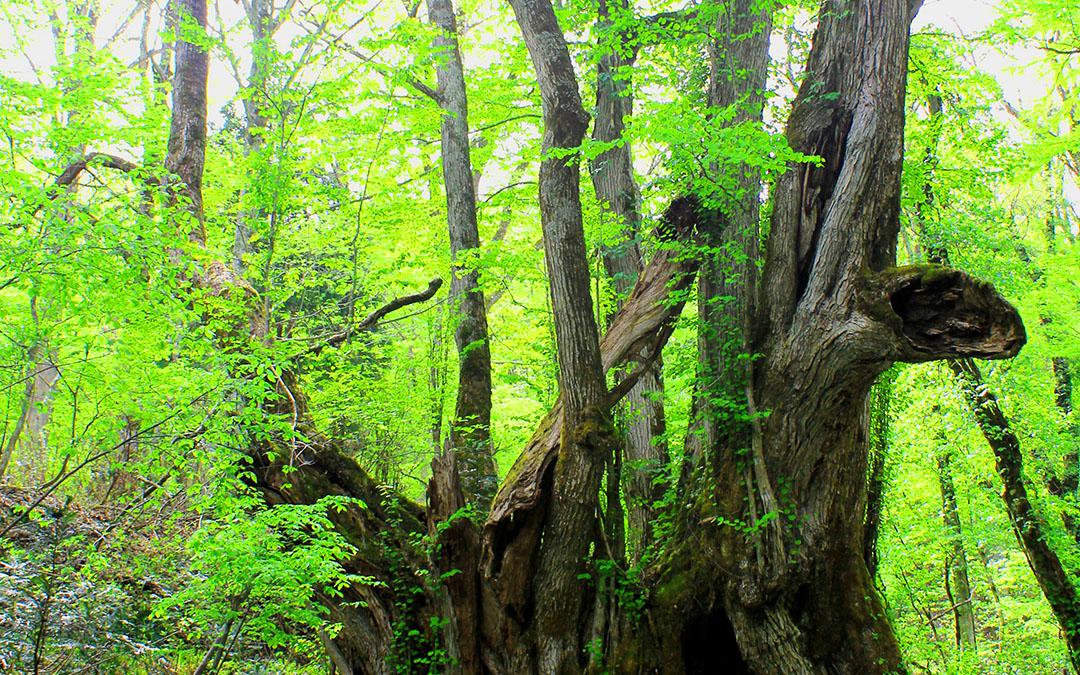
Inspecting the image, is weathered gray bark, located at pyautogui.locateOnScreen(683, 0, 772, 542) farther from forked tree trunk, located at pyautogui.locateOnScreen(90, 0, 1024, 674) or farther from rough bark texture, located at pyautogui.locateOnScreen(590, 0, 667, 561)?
rough bark texture, located at pyautogui.locateOnScreen(590, 0, 667, 561)

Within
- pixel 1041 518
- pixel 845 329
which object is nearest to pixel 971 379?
pixel 1041 518

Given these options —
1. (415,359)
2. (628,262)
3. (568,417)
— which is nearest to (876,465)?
(568,417)

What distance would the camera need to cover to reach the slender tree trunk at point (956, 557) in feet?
33.6

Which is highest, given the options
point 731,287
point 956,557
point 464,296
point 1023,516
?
point 464,296

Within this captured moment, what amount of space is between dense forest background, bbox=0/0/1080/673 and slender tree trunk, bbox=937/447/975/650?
1.26 metres

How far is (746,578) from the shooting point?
190 inches

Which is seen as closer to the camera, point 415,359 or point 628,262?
point 628,262

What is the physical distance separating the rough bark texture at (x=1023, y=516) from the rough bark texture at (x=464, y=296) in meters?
5.25

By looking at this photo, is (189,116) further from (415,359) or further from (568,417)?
(568,417)

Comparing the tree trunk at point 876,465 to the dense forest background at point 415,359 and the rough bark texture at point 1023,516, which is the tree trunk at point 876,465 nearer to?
the dense forest background at point 415,359

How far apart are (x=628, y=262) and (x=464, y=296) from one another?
167 cm

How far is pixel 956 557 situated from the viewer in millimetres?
11234

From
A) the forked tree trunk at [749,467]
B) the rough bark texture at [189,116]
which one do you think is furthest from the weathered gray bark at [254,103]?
the forked tree trunk at [749,467]

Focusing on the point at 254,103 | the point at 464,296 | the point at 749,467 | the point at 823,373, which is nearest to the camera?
the point at 823,373
